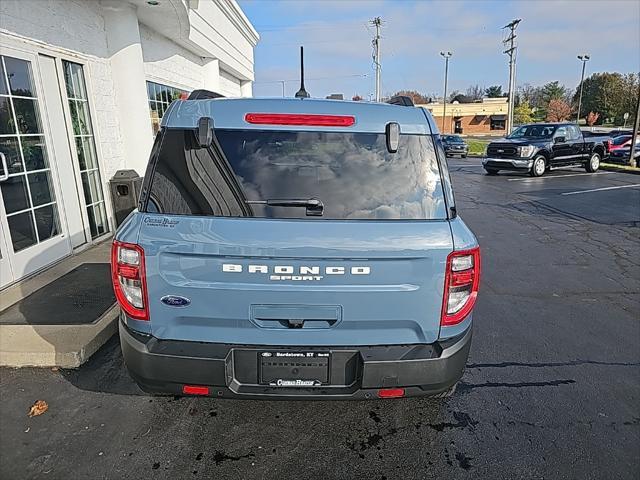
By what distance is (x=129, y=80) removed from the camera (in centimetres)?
727

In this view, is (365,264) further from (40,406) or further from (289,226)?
(40,406)

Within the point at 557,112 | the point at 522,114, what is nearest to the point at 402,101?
the point at 522,114

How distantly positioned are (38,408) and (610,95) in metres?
80.2

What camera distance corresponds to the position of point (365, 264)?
2.13 meters

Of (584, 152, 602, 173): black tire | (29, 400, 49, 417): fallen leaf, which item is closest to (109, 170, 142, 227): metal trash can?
(29, 400, 49, 417): fallen leaf

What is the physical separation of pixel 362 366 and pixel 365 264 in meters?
0.55

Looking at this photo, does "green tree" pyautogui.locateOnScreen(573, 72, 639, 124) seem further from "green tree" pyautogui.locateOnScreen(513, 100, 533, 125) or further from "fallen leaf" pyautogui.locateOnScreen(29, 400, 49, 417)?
"fallen leaf" pyautogui.locateOnScreen(29, 400, 49, 417)

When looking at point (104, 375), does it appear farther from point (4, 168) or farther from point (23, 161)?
point (23, 161)

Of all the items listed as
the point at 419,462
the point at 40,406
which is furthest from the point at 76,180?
the point at 419,462

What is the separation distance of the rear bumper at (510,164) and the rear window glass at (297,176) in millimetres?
17642

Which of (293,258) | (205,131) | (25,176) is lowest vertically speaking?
(293,258)

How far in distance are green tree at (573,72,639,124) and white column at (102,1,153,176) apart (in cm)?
7098

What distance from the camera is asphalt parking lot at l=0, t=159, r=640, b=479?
244cm

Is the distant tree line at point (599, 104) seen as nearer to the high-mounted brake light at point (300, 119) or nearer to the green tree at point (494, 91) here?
the green tree at point (494, 91)
